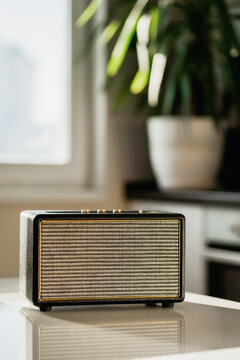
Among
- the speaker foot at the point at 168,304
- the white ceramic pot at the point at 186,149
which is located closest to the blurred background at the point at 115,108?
the white ceramic pot at the point at 186,149

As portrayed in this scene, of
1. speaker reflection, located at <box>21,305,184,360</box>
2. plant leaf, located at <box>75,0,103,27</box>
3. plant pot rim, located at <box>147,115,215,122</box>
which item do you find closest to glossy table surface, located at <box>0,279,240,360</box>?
speaker reflection, located at <box>21,305,184,360</box>

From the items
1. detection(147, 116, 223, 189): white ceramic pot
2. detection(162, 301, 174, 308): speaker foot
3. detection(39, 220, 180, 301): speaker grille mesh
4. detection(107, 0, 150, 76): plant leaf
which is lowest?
detection(162, 301, 174, 308): speaker foot

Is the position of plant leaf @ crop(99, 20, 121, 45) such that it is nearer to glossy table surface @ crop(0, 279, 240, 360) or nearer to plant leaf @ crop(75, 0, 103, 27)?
plant leaf @ crop(75, 0, 103, 27)

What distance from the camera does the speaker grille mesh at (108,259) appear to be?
77cm

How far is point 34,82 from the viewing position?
2646 millimetres

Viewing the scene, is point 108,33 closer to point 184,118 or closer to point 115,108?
point 115,108

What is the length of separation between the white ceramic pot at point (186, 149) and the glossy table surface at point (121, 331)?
162 centimetres

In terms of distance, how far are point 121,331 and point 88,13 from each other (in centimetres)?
208

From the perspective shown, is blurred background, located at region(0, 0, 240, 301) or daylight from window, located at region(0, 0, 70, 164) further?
daylight from window, located at region(0, 0, 70, 164)

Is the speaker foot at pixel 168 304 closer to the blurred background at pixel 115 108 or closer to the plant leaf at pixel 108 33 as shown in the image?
the blurred background at pixel 115 108

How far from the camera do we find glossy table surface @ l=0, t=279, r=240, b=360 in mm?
578

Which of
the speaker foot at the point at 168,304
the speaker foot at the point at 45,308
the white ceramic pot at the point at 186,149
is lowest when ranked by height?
the speaker foot at the point at 168,304

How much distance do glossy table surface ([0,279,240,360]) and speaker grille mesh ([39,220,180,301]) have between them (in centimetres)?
2

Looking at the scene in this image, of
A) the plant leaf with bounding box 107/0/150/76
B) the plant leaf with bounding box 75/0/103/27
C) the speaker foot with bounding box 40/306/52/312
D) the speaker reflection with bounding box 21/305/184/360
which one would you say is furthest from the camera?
the plant leaf with bounding box 75/0/103/27
